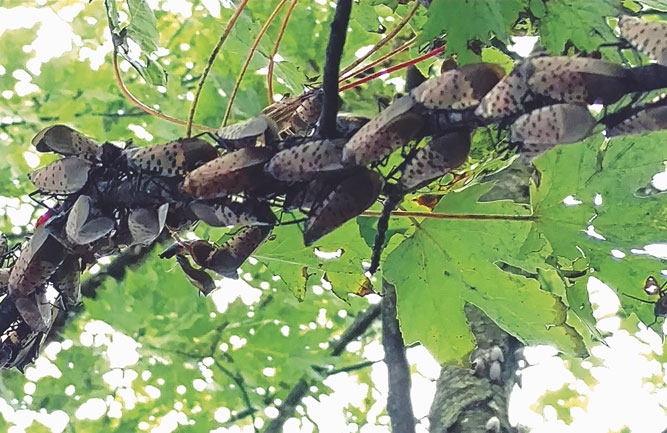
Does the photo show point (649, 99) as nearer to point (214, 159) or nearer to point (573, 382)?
point (214, 159)

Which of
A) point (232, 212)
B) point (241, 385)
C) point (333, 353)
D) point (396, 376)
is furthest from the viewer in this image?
point (333, 353)

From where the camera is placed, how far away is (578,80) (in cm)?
36

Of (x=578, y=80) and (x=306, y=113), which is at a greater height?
(x=306, y=113)

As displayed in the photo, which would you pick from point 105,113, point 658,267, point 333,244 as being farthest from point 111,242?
point 105,113

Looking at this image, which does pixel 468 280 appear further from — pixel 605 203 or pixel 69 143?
pixel 69 143

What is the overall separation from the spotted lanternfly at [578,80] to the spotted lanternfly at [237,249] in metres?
0.24

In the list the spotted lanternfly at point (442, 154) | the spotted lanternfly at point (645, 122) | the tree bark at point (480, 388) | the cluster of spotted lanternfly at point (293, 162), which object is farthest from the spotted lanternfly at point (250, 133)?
the tree bark at point (480, 388)

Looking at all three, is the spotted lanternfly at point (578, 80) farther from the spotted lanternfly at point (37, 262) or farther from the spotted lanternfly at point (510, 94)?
the spotted lanternfly at point (37, 262)

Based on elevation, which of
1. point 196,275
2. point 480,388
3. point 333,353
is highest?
point 333,353

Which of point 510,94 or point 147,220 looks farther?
point 147,220

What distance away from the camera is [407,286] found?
749 millimetres

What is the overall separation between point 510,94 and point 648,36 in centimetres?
8

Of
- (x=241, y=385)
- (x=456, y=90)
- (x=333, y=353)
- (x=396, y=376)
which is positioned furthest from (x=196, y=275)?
(x=333, y=353)

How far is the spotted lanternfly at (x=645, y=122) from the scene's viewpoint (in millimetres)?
366
